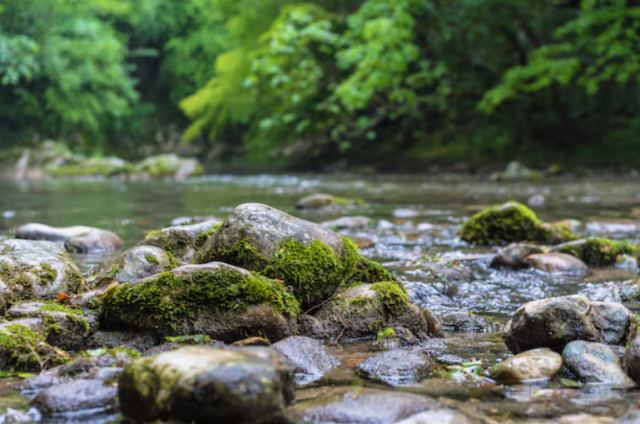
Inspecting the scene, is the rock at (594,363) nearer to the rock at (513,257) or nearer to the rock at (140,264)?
the rock at (140,264)

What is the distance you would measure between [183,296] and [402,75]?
16405 mm

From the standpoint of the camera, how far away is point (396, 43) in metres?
17.5

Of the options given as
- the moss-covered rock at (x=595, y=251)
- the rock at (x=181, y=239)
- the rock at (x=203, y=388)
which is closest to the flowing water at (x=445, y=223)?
the moss-covered rock at (x=595, y=251)

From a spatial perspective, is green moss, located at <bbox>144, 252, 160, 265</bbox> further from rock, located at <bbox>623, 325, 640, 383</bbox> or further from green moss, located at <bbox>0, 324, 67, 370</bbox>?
rock, located at <bbox>623, 325, 640, 383</bbox>

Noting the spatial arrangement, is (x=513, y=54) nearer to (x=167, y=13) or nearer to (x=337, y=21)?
(x=337, y=21)

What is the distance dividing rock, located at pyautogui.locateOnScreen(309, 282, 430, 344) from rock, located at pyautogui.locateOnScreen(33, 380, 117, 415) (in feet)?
4.28

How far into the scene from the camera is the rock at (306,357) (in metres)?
2.91

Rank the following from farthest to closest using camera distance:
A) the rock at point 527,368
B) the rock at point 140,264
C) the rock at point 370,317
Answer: the rock at point 140,264 < the rock at point 370,317 < the rock at point 527,368

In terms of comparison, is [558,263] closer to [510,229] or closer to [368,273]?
[510,229]

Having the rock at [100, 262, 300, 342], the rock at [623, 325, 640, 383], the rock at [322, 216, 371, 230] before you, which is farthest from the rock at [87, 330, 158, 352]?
the rock at [322, 216, 371, 230]

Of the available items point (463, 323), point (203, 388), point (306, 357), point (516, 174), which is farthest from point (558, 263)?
point (516, 174)

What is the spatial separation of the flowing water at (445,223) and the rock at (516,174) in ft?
2.60

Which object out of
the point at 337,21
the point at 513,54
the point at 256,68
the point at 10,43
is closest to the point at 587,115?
the point at 513,54

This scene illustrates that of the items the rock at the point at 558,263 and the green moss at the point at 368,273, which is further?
the rock at the point at 558,263
